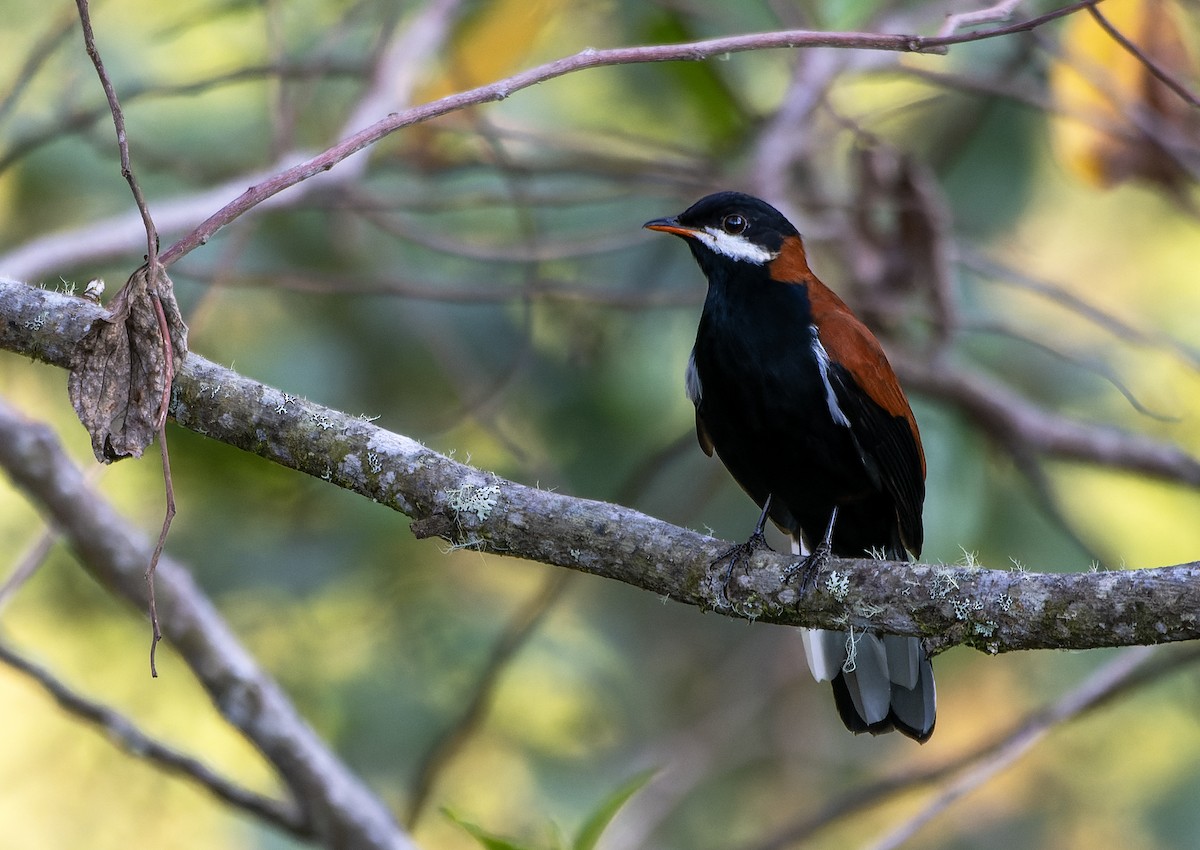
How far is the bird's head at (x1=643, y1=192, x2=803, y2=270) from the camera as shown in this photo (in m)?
3.96

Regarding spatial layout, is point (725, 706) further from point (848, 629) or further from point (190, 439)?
point (848, 629)

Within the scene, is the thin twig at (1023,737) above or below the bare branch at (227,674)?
above

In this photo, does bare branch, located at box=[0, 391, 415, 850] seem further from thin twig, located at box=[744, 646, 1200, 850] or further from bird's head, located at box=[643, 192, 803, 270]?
bird's head, located at box=[643, 192, 803, 270]

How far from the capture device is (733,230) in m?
4.00

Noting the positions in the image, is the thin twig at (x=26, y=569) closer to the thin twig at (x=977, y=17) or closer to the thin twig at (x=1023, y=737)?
the thin twig at (x=1023, y=737)

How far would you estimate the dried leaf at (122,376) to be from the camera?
7.55 ft

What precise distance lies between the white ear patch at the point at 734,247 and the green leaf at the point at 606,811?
5.63 ft

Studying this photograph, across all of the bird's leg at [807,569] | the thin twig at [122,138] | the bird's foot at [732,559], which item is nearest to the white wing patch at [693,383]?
the bird's foot at [732,559]

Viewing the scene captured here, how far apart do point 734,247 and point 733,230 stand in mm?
71

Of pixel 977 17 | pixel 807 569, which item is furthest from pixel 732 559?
pixel 977 17

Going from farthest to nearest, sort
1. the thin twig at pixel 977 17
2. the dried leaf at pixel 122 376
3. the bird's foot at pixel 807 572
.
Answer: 1. the bird's foot at pixel 807 572
2. the thin twig at pixel 977 17
3. the dried leaf at pixel 122 376

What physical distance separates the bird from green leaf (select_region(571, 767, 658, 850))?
0.84m

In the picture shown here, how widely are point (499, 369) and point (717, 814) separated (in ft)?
9.78

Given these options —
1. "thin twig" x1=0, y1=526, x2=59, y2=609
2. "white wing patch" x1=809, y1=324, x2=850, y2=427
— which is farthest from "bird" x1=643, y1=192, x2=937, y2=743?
"thin twig" x1=0, y1=526, x2=59, y2=609
